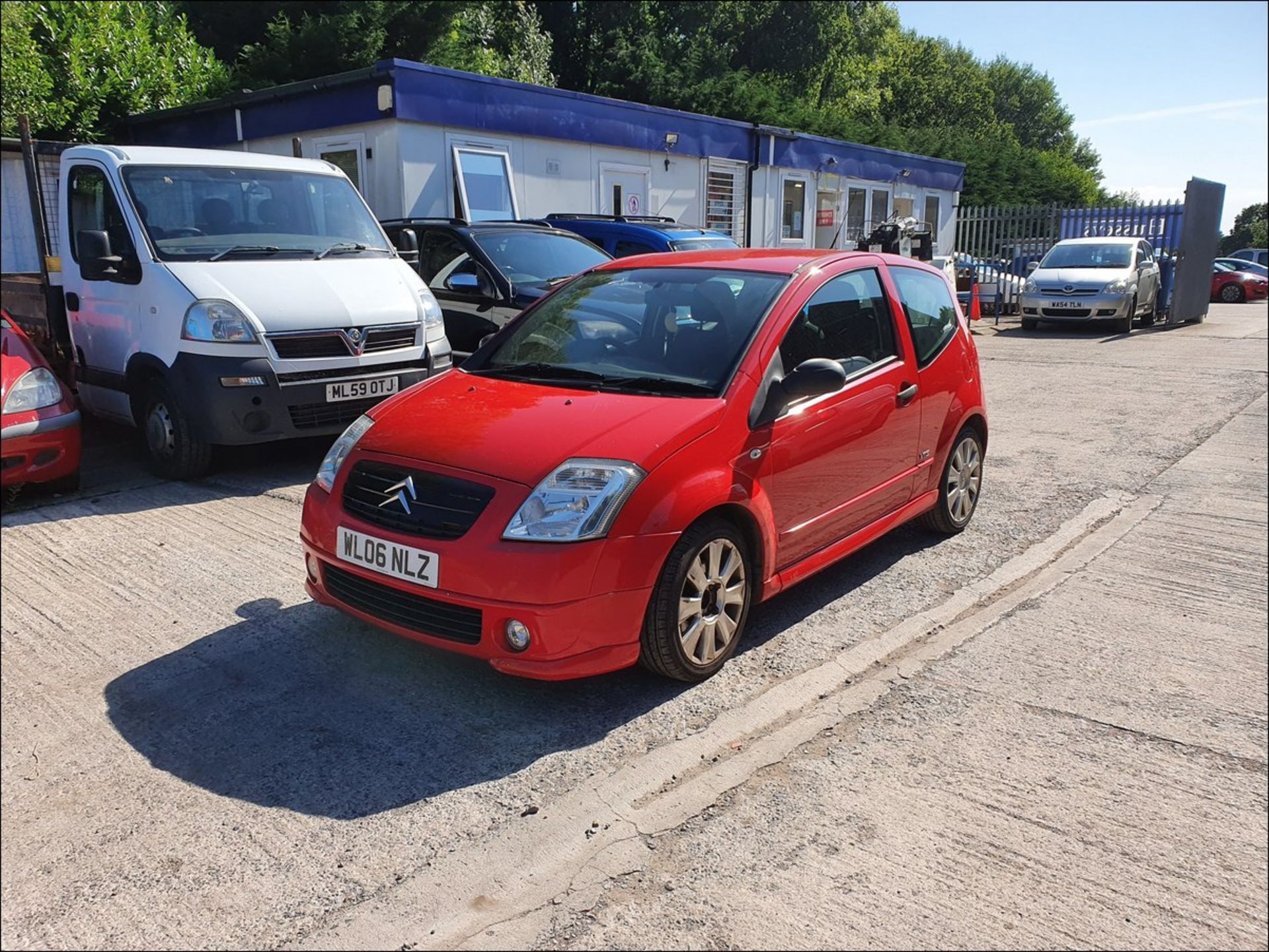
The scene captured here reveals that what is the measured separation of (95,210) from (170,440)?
1.91 metres

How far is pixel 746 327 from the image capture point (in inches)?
168

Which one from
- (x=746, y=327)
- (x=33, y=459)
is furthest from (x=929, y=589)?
(x=33, y=459)

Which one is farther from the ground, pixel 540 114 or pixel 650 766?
pixel 540 114

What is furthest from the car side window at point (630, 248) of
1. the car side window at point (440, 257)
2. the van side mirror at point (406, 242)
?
the van side mirror at point (406, 242)

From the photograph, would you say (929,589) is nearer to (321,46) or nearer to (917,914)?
(917,914)

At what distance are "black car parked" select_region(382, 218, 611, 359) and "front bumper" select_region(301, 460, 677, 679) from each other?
526 centimetres

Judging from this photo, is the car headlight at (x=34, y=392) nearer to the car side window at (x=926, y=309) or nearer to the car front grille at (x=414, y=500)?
the car front grille at (x=414, y=500)

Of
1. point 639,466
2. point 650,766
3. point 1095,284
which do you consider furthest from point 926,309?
point 1095,284

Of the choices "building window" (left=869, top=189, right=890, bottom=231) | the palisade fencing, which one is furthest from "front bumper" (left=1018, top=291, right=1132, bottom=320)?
"building window" (left=869, top=189, right=890, bottom=231)

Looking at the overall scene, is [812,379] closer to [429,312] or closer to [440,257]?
[429,312]

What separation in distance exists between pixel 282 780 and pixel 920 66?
215 ft

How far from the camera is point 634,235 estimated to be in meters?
11.1

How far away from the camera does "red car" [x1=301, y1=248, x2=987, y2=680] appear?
136 inches

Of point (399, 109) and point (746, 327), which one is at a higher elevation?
point (399, 109)
